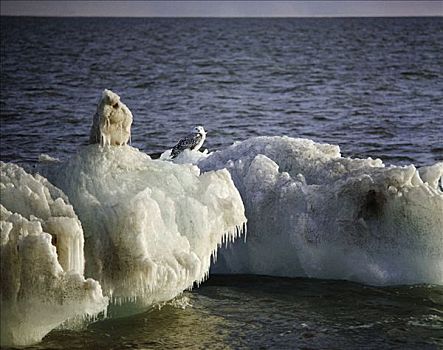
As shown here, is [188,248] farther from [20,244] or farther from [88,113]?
[88,113]

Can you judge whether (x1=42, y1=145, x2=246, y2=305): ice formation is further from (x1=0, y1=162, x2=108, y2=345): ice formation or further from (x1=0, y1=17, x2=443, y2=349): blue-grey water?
(x1=0, y1=17, x2=443, y2=349): blue-grey water

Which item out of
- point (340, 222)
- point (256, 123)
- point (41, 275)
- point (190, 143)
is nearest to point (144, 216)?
point (41, 275)

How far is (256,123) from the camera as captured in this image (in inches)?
1061

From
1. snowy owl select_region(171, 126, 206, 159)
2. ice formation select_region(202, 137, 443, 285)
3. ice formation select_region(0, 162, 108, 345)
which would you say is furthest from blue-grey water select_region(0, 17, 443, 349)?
snowy owl select_region(171, 126, 206, 159)

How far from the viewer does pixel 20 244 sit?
7301mm

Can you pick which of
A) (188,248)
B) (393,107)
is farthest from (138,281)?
(393,107)

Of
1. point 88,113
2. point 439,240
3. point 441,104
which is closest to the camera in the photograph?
point 439,240

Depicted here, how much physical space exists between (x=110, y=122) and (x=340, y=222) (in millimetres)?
3211

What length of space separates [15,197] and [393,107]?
969 inches

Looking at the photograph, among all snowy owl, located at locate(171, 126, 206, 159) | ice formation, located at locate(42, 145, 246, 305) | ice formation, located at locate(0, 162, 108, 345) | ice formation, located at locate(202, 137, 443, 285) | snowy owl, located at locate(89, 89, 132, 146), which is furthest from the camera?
snowy owl, located at locate(171, 126, 206, 159)

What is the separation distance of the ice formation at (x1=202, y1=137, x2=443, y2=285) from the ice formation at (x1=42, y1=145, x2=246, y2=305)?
176 centimetres

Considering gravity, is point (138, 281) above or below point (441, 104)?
below

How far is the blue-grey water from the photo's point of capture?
8992mm

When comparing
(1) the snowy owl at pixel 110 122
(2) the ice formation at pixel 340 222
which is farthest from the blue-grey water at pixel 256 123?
(1) the snowy owl at pixel 110 122
